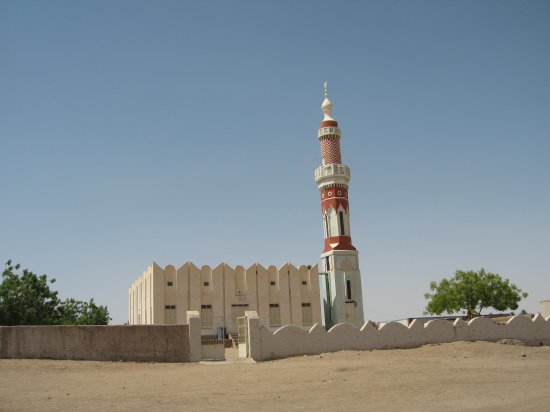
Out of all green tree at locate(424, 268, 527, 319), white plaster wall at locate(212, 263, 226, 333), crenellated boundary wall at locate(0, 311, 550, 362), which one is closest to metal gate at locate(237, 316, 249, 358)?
crenellated boundary wall at locate(0, 311, 550, 362)

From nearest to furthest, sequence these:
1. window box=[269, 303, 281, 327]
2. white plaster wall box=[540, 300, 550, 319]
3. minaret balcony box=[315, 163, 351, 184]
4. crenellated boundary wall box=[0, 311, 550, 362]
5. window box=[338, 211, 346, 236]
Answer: crenellated boundary wall box=[0, 311, 550, 362]
white plaster wall box=[540, 300, 550, 319]
window box=[269, 303, 281, 327]
window box=[338, 211, 346, 236]
minaret balcony box=[315, 163, 351, 184]

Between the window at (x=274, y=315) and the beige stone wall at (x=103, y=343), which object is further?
the window at (x=274, y=315)

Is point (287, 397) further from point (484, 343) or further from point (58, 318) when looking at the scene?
point (58, 318)

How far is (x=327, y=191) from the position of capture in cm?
4097

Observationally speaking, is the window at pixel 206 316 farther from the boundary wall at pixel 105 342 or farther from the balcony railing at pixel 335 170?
the boundary wall at pixel 105 342

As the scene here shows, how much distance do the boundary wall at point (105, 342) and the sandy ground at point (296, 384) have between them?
690 mm

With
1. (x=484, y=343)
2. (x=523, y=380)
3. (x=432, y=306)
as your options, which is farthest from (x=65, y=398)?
(x=432, y=306)

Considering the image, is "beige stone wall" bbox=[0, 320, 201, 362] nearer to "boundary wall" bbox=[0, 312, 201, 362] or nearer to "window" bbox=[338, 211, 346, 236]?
"boundary wall" bbox=[0, 312, 201, 362]

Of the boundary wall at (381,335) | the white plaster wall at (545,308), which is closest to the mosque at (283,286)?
the white plaster wall at (545,308)

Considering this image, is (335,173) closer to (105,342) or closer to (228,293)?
(228,293)

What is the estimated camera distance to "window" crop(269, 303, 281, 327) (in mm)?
37666

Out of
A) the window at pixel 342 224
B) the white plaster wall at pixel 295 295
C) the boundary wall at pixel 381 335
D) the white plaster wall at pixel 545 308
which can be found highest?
the window at pixel 342 224

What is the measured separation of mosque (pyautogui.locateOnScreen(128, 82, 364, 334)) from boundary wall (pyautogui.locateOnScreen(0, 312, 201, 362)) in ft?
50.6

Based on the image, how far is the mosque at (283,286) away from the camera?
118 feet
